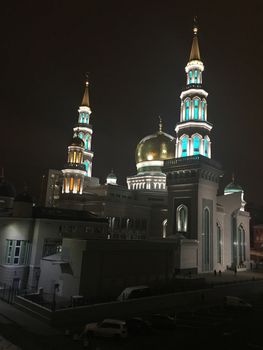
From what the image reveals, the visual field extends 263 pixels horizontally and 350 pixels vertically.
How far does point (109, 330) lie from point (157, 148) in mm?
46685

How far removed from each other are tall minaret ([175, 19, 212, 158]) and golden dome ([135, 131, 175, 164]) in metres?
16.8

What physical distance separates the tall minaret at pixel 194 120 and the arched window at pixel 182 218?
7.30 m

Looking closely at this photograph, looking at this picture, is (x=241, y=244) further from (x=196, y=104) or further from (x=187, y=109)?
(x=196, y=104)

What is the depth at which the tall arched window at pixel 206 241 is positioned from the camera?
3838cm

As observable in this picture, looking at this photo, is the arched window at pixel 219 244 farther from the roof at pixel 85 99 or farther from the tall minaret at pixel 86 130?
the roof at pixel 85 99

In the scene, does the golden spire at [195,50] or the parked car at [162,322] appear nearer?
the parked car at [162,322]

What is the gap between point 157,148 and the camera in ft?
200

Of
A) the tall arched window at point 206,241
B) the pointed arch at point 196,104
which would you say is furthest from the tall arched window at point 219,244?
the pointed arch at point 196,104

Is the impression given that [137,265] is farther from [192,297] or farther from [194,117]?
[194,117]

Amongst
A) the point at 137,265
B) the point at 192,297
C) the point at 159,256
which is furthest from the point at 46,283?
the point at 192,297

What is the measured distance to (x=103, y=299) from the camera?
23.0 metres

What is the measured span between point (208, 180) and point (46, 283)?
79.6ft

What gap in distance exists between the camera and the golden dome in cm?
6072

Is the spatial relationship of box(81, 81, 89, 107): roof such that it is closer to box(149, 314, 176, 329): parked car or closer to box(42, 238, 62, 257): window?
box(42, 238, 62, 257): window
